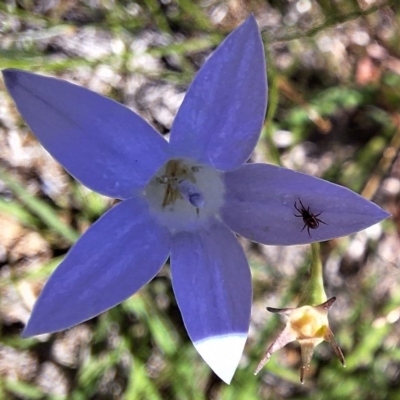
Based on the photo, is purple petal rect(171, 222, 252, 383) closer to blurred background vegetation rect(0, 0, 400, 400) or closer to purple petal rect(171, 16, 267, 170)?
purple petal rect(171, 16, 267, 170)

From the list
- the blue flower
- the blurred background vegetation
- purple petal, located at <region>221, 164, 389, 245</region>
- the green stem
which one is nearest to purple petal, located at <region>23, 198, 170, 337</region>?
the blue flower

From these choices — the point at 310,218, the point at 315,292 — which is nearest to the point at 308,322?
the point at 315,292

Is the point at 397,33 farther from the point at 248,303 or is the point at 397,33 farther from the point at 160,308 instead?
the point at 248,303

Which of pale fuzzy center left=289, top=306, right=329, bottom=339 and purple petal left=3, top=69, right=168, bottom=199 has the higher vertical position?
purple petal left=3, top=69, right=168, bottom=199

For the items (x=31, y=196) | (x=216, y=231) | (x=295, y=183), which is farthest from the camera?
(x=31, y=196)

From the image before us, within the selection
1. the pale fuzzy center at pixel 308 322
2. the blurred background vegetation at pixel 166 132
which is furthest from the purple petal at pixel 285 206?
the blurred background vegetation at pixel 166 132

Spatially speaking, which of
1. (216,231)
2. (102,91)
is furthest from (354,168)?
(216,231)
